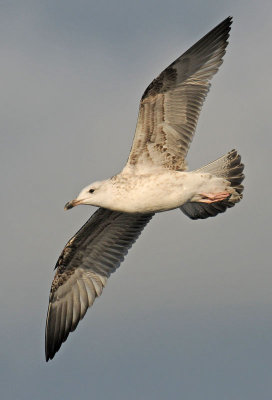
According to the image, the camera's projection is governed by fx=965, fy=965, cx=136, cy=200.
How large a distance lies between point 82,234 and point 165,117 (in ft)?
8.96

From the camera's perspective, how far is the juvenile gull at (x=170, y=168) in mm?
14539

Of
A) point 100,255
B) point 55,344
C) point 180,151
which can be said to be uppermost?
point 180,151

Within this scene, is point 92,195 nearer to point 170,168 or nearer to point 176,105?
point 170,168

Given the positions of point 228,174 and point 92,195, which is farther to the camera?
point 228,174

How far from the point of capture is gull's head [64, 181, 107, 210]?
573 inches

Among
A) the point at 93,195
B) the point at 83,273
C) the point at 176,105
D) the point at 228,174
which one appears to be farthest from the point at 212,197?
the point at 83,273

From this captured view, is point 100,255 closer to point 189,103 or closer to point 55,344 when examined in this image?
point 55,344

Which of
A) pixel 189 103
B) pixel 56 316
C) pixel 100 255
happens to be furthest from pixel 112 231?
pixel 189 103

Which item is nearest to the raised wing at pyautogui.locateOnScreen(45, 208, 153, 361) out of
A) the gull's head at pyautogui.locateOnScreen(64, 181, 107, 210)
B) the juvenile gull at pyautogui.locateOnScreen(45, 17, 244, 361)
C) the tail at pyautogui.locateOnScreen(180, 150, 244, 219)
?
the juvenile gull at pyautogui.locateOnScreen(45, 17, 244, 361)

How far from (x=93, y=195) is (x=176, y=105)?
1914 millimetres

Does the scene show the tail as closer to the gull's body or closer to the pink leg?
the pink leg

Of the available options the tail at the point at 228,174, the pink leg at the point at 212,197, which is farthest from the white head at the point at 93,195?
the tail at the point at 228,174

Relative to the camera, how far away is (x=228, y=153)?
1580 cm

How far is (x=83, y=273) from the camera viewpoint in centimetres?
1667
